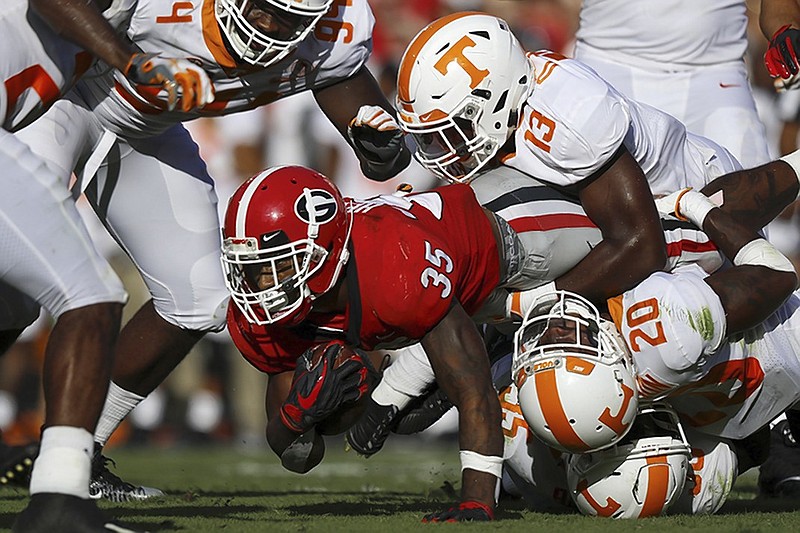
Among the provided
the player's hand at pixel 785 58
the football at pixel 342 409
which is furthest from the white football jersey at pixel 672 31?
the football at pixel 342 409

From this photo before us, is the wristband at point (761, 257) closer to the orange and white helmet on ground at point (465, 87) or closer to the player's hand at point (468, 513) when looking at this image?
the orange and white helmet on ground at point (465, 87)

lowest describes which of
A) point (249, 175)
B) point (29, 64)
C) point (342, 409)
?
point (249, 175)

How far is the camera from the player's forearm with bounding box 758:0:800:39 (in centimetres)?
452

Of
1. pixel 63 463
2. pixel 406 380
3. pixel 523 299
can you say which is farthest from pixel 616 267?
pixel 63 463

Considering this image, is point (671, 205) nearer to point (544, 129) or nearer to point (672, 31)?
point (544, 129)

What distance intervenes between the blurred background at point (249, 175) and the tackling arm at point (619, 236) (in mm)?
3961

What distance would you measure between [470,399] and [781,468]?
5.03 feet

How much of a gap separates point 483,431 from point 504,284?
0.62m

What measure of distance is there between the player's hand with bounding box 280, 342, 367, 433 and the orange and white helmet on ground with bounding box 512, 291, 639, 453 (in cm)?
46

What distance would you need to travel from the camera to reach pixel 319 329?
3543 mm

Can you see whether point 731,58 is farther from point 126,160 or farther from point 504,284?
point 126,160

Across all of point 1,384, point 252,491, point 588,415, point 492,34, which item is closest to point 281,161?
point 1,384

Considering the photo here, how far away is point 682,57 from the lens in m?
4.99

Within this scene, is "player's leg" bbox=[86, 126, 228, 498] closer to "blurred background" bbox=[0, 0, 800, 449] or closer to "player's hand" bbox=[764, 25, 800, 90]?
"player's hand" bbox=[764, 25, 800, 90]
